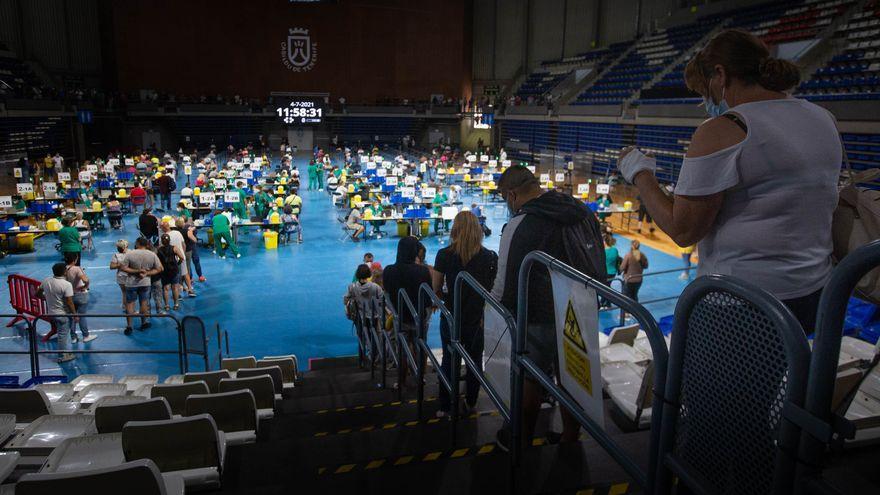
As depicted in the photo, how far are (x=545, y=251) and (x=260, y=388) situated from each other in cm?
323

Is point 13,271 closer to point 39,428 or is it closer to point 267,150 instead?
point 39,428

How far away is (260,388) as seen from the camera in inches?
201

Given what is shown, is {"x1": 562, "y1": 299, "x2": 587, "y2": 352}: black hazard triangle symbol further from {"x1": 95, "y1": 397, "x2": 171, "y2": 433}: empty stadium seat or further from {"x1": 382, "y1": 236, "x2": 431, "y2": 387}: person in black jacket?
{"x1": 382, "y1": 236, "x2": 431, "y2": 387}: person in black jacket

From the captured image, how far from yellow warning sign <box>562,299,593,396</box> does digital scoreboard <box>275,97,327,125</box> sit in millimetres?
41033

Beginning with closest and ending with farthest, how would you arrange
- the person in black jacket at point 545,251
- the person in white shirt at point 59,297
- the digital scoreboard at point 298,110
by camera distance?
the person in black jacket at point 545,251
the person in white shirt at point 59,297
the digital scoreboard at point 298,110

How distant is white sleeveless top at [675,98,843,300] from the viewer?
5.55 feet

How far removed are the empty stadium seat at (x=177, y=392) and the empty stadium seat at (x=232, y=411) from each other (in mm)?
563

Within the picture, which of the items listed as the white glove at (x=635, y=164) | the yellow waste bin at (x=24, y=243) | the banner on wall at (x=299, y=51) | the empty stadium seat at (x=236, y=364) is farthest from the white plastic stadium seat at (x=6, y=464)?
the banner on wall at (x=299, y=51)

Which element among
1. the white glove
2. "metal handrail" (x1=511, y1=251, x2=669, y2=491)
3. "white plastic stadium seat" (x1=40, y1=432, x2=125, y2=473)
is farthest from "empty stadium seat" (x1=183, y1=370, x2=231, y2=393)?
the white glove

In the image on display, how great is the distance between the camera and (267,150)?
138 ft

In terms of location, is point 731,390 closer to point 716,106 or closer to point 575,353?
point 575,353

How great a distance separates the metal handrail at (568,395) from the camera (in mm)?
1583

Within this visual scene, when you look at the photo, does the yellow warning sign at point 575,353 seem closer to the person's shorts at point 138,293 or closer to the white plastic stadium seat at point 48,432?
the white plastic stadium seat at point 48,432

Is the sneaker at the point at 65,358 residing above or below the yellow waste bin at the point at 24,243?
below
